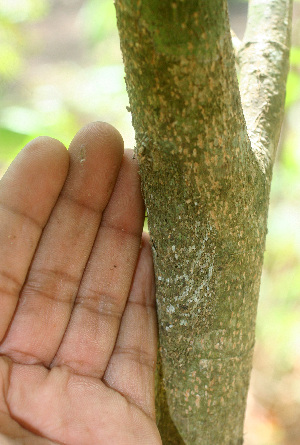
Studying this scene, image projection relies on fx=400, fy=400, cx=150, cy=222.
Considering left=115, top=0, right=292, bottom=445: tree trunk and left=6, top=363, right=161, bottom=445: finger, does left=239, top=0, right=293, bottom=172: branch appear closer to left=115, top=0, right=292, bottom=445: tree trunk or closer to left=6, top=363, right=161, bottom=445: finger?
left=115, top=0, right=292, bottom=445: tree trunk

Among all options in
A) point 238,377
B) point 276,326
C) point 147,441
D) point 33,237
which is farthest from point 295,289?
point 33,237

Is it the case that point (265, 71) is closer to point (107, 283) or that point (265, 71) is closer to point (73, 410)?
point (107, 283)

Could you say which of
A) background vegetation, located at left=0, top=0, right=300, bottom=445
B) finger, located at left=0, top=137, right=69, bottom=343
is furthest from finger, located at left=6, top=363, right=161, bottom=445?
background vegetation, located at left=0, top=0, right=300, bottom=445

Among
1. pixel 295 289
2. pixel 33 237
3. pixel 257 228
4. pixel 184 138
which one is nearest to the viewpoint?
pixel 184 138

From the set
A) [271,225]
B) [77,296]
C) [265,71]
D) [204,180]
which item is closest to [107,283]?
[77,296]

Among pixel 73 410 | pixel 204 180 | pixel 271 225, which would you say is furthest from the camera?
pixel 271 225

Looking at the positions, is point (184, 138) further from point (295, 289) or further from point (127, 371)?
point (295, 289)

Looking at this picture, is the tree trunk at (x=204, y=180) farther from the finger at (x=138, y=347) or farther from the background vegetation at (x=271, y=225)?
the background vegetation at (x=271, y=225)
